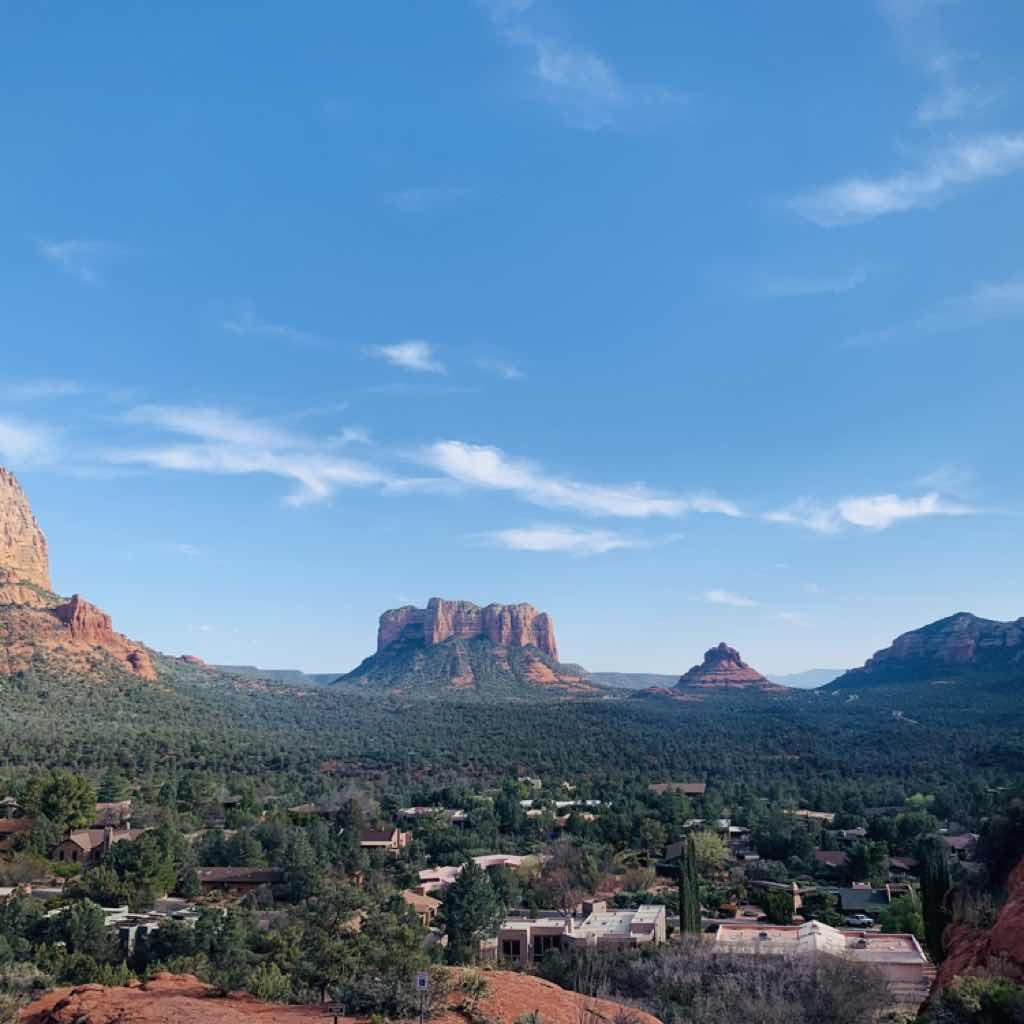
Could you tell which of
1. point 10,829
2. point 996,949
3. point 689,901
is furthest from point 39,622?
point 996,949

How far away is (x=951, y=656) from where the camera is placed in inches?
6166

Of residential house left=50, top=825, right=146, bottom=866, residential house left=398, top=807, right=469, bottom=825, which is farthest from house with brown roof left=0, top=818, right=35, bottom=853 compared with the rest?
residential house left=398, top=807, right=469, bottom=825

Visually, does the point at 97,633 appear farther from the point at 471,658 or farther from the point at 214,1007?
the point at 214,1007

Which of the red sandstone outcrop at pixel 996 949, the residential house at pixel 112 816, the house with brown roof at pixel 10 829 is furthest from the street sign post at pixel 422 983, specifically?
the residential house at pixel 112 816

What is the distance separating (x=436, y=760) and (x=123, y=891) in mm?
53614

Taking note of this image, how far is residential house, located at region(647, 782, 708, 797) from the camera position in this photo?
70.2 meters

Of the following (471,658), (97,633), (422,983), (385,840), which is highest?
(97,633)

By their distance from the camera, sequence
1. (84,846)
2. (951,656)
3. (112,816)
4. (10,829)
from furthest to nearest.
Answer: (951,656)
(112,816)
(10,829)
(84,846)

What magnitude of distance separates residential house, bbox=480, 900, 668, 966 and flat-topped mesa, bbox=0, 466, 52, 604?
3537 inches

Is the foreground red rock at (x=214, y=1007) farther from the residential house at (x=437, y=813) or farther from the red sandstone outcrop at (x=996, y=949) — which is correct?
the residential house at (x=437, y=813)

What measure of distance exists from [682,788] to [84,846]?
4417 centimetres

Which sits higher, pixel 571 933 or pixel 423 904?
pixel 571 933

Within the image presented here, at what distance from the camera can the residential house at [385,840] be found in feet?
161

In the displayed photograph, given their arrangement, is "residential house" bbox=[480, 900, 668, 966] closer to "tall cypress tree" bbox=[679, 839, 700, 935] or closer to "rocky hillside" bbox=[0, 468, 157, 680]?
"tall cypress tree" bbox=[679, 839, 700, 935]
